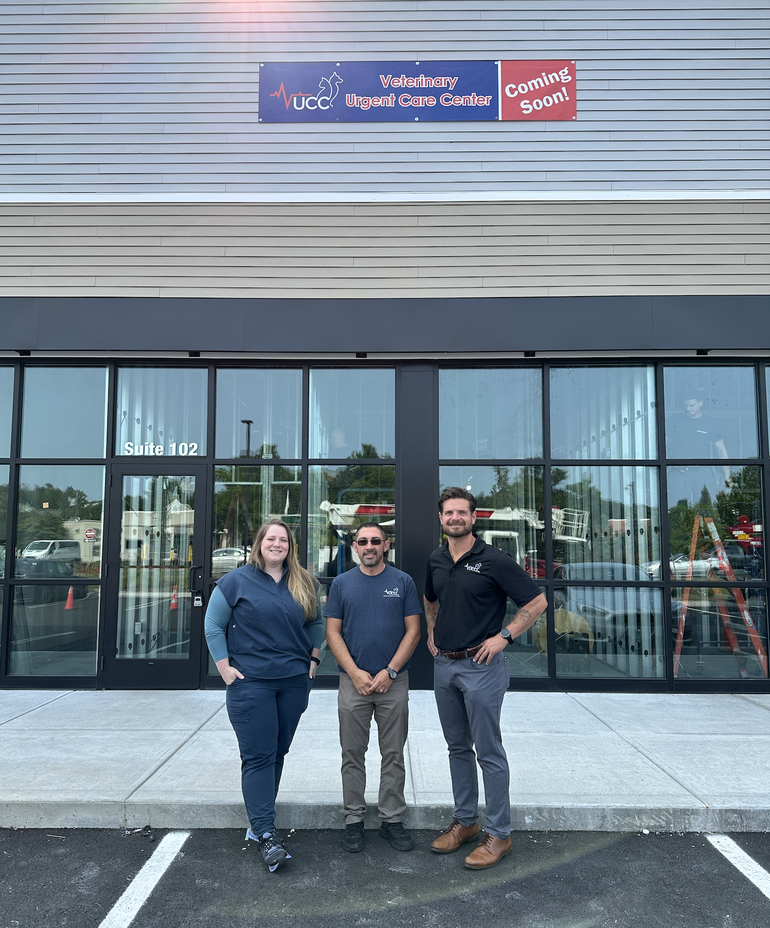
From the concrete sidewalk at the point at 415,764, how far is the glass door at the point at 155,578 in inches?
17.6

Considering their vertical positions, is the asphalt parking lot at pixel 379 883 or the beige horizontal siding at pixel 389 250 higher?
the beige horizontal siding at pixel 389 250

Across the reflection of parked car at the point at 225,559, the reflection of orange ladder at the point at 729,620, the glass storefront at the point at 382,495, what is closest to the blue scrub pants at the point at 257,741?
the glass storefront at the point at 382,495

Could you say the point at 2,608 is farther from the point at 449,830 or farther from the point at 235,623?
the point at 449,830

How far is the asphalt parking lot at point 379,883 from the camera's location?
3.29 m

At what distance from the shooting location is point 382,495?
7.68 meters

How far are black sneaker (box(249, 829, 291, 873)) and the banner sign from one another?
7.12m

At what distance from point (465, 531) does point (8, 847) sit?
3212 mm

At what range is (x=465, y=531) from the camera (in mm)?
4023

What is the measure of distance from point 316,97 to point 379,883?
7.60 meters

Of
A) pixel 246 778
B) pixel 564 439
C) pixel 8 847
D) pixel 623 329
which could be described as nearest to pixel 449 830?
pixel 246 778

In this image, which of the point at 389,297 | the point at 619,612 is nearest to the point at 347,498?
the point at 389,297

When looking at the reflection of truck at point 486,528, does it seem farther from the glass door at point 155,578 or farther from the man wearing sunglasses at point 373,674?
the man wearing sunglasses at point 373,674

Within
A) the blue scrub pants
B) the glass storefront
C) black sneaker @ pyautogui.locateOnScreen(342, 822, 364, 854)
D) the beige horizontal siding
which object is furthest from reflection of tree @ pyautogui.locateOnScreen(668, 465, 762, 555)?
the blue scrub pants

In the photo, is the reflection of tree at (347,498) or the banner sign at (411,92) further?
the banner sign at (411,92)
